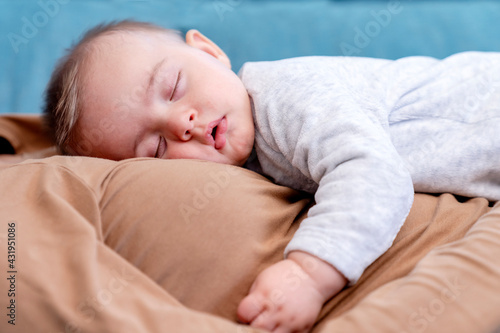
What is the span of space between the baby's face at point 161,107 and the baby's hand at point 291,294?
1.16 feet

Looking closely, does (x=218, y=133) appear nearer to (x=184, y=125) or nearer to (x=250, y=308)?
(x=184, y=125)

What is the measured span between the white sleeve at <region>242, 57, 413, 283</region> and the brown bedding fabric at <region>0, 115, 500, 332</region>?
0.20ft

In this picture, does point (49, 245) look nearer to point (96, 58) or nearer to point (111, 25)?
point (96, 58)

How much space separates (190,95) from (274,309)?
49cm

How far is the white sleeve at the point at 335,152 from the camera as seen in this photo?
2.39 ft

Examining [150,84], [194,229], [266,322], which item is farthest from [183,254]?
[150,84]

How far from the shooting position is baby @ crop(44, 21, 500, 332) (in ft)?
2.78

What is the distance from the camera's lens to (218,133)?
0.99 m

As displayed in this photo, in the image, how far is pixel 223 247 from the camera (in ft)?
2.37

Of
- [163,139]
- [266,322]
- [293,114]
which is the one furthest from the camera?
[163,139]

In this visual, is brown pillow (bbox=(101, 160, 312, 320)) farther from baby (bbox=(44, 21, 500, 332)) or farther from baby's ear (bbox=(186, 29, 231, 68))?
baby's ear (bbox=(186, 29, 231, 68))

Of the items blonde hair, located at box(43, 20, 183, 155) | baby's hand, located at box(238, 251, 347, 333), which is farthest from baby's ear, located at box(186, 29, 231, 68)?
baby's hand, located at box(238, 251, 347, 333)

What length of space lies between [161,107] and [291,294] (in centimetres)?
48

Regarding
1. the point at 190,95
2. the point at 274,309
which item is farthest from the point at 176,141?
the point at 274,309
